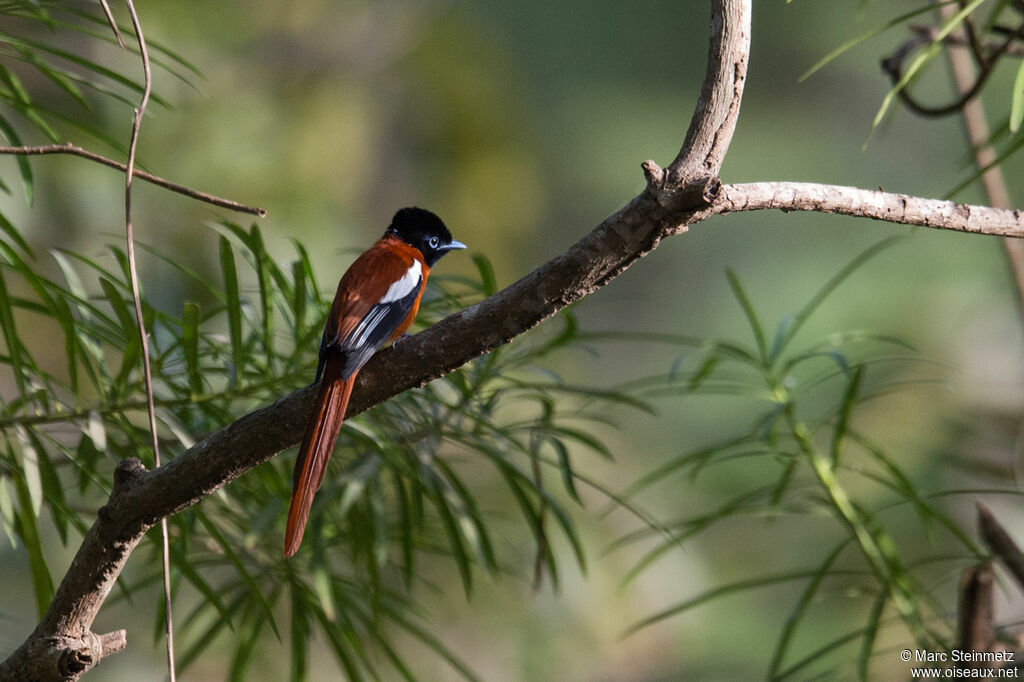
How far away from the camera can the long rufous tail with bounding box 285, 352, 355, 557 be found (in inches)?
38.0

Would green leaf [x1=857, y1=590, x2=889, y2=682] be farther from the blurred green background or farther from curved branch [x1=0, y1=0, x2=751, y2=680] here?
curved branch [x1=0, y1=0, x2=751, y2=680]

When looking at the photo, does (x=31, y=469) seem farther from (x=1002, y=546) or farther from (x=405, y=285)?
(x=1002, y=546)

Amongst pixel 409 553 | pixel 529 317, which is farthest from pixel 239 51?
pixel 529 317

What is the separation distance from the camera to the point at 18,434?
1.14 meters

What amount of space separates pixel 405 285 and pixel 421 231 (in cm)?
49

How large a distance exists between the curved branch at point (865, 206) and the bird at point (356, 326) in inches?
17.5

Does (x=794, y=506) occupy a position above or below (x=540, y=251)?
below

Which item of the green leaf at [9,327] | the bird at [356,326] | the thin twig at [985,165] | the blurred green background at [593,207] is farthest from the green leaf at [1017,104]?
the green leaf at [9,327]

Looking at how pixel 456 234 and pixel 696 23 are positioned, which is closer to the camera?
pixel 456 234

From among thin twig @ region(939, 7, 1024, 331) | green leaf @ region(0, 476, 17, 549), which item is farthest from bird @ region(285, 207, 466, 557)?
thin twig @ region(939, 7, 1024, 331)

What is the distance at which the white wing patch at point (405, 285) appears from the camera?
135 centimetres

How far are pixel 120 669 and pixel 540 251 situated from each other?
4149mm

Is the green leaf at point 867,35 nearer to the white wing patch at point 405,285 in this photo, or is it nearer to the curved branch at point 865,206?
the curved branch at point 865,206

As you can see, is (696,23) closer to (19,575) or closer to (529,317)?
(19,575)
